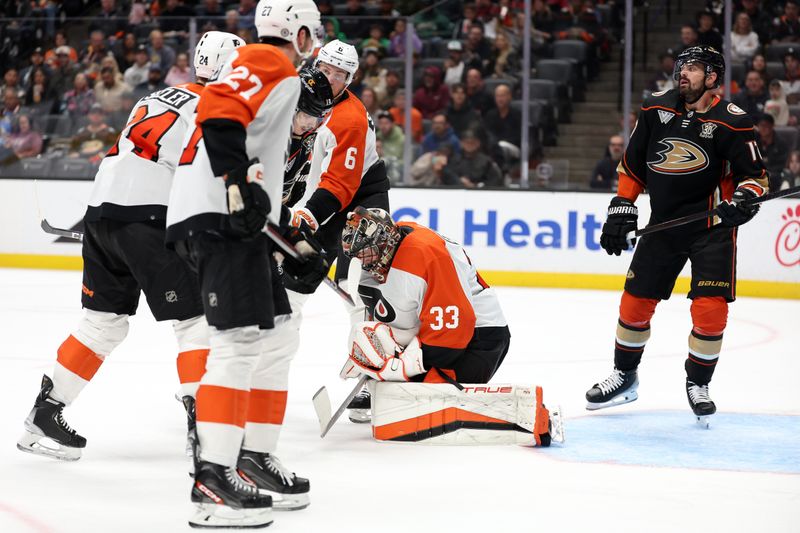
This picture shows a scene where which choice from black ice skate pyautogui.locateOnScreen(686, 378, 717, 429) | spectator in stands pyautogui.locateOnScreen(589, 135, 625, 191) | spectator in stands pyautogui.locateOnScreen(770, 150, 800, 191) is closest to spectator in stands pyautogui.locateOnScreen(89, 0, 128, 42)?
spectator in stands pyautogui.locateOnScreen(589, 135, 625, 191)

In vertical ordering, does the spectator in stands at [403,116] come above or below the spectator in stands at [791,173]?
above

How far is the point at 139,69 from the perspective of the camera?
9.88 meters

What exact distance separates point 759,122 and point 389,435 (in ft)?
18.8

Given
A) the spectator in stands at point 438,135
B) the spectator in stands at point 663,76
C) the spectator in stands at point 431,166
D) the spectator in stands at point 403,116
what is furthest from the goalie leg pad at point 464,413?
the spectator in stands at point 663,76

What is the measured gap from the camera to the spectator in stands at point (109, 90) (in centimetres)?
977

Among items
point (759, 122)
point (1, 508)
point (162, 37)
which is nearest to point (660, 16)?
point (759, 122)

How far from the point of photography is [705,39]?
9.05 m

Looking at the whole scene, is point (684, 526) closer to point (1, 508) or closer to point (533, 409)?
point (533, 409)

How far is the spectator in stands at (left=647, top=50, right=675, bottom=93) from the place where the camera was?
9039mm

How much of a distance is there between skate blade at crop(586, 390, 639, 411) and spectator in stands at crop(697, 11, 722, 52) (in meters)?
5.05

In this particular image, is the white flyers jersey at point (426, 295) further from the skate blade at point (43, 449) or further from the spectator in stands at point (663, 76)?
the spectator in stands at point (663, 76)

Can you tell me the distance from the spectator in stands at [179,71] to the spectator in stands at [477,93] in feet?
7.77

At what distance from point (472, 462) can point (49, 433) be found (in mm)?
1366

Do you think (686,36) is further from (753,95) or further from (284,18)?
(284,18)
